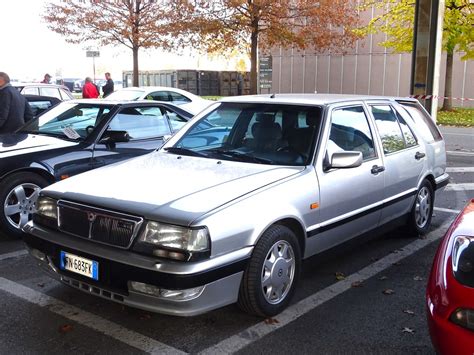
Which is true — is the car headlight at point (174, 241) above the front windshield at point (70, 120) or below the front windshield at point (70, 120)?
below

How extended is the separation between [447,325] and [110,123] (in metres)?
4.83

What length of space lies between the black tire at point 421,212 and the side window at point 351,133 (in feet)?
3.80

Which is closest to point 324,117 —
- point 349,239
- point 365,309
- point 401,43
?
point 349,239

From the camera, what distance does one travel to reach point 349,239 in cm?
460

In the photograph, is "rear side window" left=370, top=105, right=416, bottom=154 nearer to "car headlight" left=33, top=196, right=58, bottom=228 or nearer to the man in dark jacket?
"car headlight" left=33, top=196, right=58, bottom=228

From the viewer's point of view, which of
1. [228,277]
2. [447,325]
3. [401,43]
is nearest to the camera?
[447,325]

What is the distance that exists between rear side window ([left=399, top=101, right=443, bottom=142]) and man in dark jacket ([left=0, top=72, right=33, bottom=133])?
511cm

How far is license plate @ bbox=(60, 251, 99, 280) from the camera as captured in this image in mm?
3441

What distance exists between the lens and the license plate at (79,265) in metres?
3.44

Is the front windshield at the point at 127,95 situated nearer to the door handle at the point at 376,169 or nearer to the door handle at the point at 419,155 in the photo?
the door handle at the point at 419,155

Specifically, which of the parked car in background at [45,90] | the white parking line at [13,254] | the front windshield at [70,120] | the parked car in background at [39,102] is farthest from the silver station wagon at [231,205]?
the parked car in background at [45,90]

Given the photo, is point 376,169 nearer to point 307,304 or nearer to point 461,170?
point 307,304

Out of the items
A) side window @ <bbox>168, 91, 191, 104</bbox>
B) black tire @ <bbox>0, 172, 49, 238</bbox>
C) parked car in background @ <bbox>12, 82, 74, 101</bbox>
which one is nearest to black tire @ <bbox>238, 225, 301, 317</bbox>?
black tire @ <bbox>0, 172, 49, 238</bbox>

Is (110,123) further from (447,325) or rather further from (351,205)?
(447,325)
